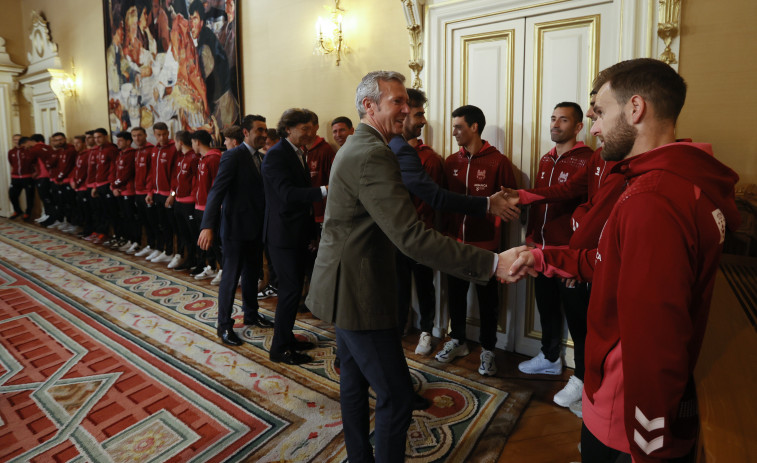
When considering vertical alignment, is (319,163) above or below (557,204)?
above

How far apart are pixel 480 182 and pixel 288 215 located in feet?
4.78

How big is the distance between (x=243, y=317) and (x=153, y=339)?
783 millimetres

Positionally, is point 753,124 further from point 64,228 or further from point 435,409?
point 64,228

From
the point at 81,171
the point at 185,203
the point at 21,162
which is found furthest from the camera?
the point at 21,162

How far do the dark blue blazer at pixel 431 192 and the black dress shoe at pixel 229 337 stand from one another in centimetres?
196

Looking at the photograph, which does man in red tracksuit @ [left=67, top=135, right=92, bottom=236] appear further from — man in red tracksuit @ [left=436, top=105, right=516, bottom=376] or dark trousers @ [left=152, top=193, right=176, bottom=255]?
man in red tracksuit @ [left=436, top=105, right=516, bottom=376]

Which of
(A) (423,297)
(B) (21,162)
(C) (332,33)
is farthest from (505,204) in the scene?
(B) (21,162)

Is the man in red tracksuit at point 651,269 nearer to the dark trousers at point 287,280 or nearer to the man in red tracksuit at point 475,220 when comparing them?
the man in red tracksuit at point 475,220

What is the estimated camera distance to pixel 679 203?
1096 mm

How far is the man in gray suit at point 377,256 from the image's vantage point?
5.62 feet

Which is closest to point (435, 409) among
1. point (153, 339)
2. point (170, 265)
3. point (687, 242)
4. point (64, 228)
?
point (687, 242)

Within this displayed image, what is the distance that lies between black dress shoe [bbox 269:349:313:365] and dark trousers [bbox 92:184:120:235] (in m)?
5.87

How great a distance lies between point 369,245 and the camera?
1.81 metres

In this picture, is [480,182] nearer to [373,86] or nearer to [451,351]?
[451,351]
